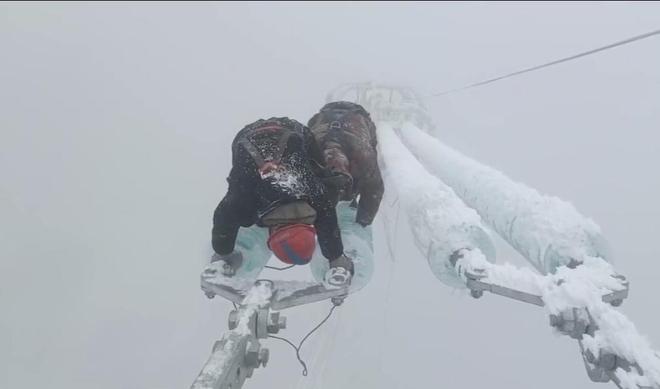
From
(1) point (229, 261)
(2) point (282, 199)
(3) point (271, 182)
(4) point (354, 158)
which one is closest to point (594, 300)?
(2) point (282, 199)

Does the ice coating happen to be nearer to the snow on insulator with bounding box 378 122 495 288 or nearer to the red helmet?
the snow on insulator with bounding box 378 122 495 288

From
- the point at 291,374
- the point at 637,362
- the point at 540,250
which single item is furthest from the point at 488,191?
the point at 291,374

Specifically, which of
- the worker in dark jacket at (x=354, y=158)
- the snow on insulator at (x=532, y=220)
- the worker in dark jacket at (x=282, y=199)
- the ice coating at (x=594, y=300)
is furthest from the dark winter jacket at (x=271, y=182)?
the snow on insulator at (x=532, y=220)

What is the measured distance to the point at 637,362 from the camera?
7.26 ft

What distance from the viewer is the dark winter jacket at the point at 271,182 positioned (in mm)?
3439

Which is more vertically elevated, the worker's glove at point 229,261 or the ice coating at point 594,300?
the ice coating at point 594,300

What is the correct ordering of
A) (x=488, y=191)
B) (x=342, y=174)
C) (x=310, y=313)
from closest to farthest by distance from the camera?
(x=342, y=174) < (x=488, y=191) < (x=310, y=313)

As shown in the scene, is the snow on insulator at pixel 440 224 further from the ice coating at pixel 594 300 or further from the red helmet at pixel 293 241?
the red helmet at pixel 293 241

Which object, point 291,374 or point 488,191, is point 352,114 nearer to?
point 488,191

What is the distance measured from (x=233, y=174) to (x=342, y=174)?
985mm

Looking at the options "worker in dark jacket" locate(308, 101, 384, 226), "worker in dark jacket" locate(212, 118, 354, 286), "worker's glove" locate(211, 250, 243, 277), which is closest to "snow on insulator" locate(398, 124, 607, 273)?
"worker in dark jacket" locate(308, 101, 384, 226)

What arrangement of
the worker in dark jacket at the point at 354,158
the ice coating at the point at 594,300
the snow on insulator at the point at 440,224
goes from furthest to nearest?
the worker in dark jacket at the point at 354,158 → the snow on insulator at the point at 440,224 → the ice coating at the point at 594,300

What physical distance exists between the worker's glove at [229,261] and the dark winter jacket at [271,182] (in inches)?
3.9

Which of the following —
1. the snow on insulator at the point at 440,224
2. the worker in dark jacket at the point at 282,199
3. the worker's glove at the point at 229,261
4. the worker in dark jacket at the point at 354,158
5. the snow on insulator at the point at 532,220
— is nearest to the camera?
the snow on insulator at the point at 532,220
